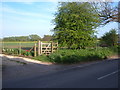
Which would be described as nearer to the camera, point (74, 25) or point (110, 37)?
point (74, 25)

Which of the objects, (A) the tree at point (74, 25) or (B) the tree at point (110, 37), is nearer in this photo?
(A) the tree at point (74, 25)

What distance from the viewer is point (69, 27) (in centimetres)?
1919

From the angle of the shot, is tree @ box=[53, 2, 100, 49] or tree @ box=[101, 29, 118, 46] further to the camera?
tree @ box=[101, 29, 118, 46]

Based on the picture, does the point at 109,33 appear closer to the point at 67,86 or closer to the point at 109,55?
the point at 109,55

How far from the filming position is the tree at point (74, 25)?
747 inches

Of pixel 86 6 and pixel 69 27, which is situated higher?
pixel 86 6

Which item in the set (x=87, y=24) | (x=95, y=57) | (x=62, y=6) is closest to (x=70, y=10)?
(x=62, y=6)

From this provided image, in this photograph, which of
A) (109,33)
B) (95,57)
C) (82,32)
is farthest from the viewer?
(109,33)

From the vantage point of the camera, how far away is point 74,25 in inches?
759

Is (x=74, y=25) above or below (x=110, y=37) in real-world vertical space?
above

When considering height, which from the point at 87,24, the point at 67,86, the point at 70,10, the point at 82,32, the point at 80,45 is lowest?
the point at 67,86

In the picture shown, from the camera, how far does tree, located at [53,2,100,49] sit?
19.0 meters

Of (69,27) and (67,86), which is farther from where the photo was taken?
(69,27)

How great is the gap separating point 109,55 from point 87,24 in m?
5.12
